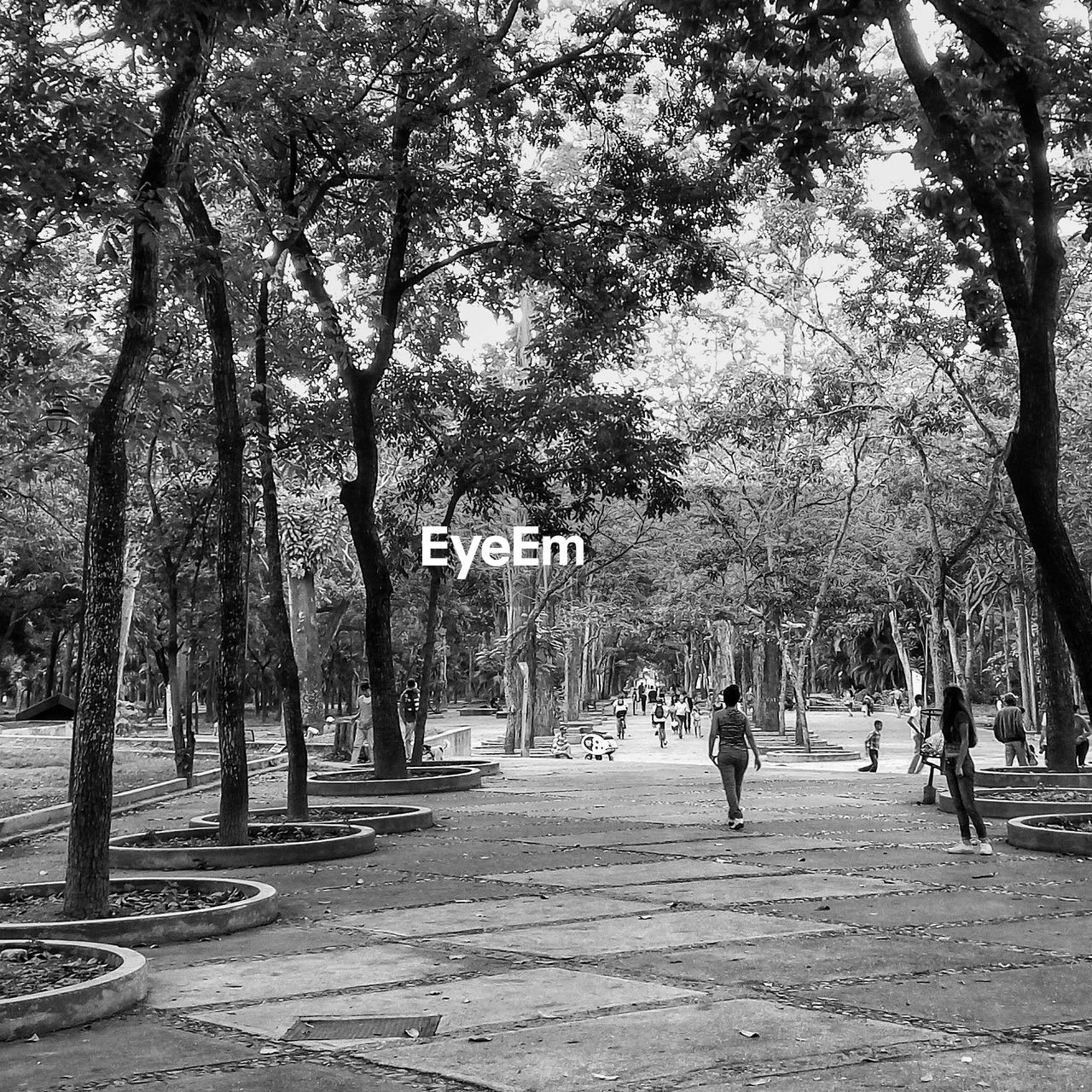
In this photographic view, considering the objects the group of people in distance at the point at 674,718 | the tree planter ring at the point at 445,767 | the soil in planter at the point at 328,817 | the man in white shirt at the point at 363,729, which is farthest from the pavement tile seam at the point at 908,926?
the group of people in distance at the point at 674,718

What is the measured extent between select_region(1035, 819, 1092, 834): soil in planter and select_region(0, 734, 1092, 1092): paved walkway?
0.67 metres

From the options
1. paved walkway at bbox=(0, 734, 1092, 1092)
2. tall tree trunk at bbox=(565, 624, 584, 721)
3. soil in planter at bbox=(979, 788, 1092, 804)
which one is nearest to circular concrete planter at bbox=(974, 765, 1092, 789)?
soil in planter at bbox=(979, 788, 1092, 804)

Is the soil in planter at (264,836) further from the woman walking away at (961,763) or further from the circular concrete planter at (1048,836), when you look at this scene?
the circular concrete planter at (1048,836)

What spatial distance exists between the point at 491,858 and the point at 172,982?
17.2 ft

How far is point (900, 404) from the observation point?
928 inches

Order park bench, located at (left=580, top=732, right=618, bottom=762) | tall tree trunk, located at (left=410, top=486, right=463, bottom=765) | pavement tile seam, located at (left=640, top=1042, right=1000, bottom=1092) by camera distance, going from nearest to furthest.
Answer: pavement tile seam, located at (left=640, top=1042, right=1000, bottom=1092) < tall tree trunk, located at (left=410, top=486, right=463, bottom=765) < park bench, located at (left=580, top=732, right=618, bottom=762)

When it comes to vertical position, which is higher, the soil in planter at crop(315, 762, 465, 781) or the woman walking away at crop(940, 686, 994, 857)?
the woman walking away at crop(940, 686, 994, 857)

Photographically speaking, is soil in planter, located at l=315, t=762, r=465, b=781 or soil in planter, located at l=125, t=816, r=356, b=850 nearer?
soil in planter, located at l=125, t=816, r=356, b=850

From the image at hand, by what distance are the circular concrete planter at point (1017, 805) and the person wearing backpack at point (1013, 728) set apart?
363 cm

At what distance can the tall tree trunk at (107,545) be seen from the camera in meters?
8.06

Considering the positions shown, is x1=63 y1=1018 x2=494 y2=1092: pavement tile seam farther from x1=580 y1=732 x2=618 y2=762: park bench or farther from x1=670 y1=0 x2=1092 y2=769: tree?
x1=580 y1=732 x2=618 y2=762: park bench

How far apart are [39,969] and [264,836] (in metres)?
5.96

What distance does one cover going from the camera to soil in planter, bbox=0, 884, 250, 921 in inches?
340

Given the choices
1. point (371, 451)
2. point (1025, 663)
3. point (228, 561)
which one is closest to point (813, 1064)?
point (228, 561)
